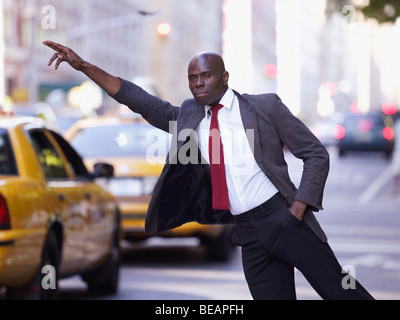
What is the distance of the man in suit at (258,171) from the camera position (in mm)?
4910

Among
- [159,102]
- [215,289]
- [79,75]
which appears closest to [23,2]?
[79,75]

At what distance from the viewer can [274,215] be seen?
4.95m

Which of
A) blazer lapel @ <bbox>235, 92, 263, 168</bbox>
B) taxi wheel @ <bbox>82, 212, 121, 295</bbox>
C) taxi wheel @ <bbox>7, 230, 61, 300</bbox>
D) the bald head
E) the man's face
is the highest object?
the bald head

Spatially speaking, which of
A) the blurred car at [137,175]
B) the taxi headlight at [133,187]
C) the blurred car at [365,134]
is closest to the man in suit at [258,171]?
the blurred car at [137,175]

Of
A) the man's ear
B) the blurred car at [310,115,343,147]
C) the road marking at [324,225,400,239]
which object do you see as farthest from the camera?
the blurred car at [310,115,343,147]

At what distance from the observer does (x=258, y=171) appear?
194 inches

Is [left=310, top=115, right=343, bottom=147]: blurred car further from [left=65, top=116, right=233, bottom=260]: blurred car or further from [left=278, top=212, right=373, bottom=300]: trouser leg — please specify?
[left=278, top=212, right=373, bottom=300]: trouser leg

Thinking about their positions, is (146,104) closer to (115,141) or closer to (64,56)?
(64,56)

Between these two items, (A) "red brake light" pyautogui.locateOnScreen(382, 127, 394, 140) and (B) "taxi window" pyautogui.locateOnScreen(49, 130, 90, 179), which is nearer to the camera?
(B) "taxi window" pyautogui.locateOnScreen(49, 130, 90, 179)

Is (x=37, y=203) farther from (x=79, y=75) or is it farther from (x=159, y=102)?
(x=79, y=75)

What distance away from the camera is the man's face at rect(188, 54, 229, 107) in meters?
4.91

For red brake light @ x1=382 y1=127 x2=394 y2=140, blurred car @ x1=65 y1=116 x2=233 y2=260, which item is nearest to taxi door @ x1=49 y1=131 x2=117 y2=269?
blurred car @ x1=65 y1=116 x2=233 y2=260

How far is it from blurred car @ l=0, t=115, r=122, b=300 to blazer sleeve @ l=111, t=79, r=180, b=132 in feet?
8.12
